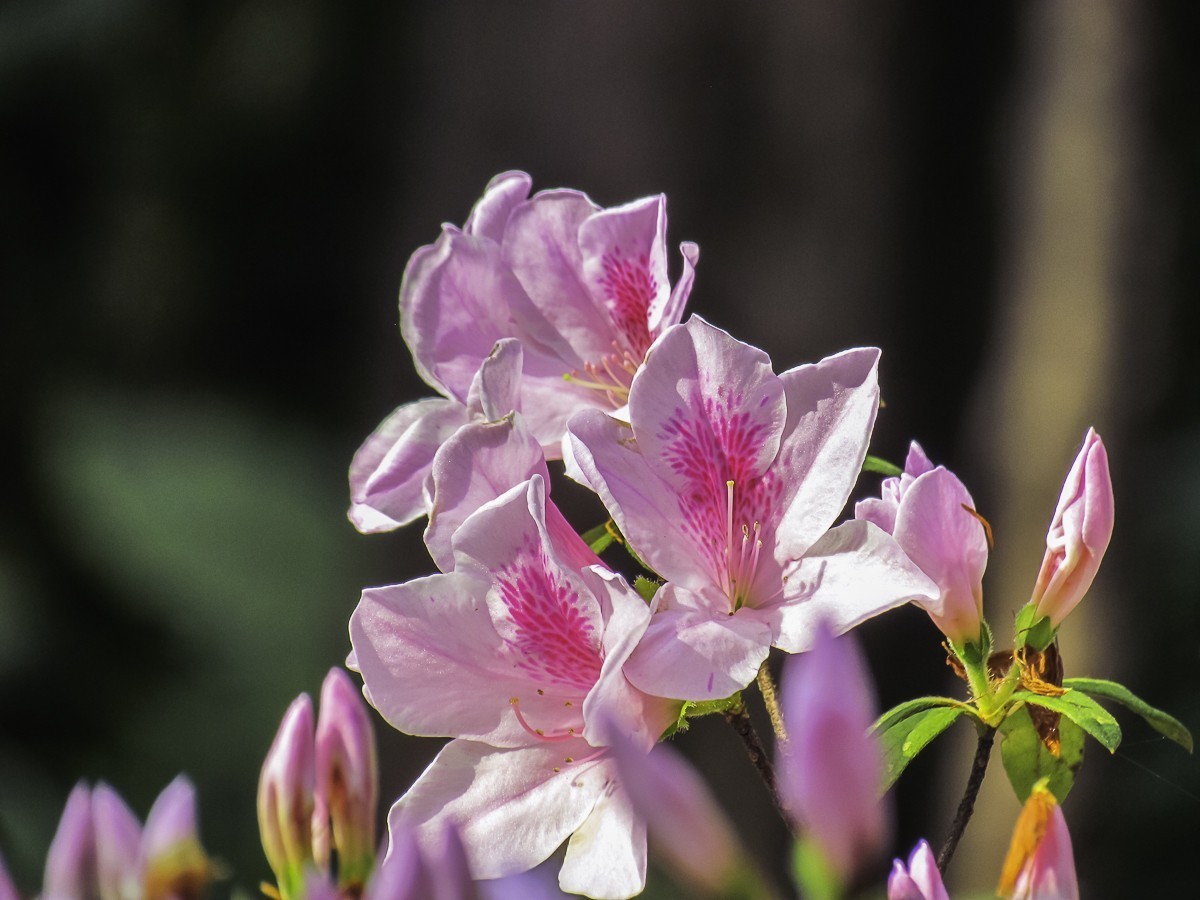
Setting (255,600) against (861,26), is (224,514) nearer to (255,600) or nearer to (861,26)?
(255,600)

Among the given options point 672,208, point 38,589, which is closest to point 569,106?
point 672,208

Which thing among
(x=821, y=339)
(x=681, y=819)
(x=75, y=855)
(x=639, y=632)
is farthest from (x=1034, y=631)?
(x=821, y=339)

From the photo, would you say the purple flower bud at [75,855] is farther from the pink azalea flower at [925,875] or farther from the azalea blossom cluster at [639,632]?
the pink azalea flower at [925,875]

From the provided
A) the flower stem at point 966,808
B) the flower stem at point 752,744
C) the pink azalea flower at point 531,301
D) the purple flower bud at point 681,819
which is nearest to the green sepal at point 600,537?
the pink azalea flower at point 531,301

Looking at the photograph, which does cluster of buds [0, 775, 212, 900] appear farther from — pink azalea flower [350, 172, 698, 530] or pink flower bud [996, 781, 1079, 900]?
pink flower bud [996, 781, 1079, 900]

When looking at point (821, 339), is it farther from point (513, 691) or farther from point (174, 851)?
point (174, 851)

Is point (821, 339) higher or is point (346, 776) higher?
point (346, 776)

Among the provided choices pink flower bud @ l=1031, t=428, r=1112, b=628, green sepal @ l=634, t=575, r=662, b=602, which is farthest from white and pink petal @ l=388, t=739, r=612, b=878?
pink flower bud @ l=1031, t=428, r=1112, b=628
